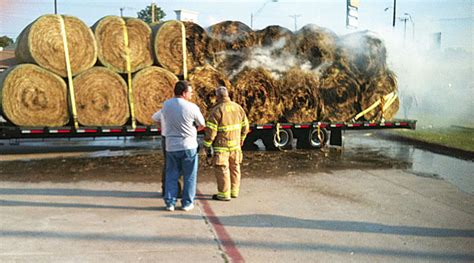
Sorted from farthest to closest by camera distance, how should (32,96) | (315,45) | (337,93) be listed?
(337,93), (315,45), (32,96)

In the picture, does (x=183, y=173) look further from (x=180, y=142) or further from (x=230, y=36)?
(x=230, y=36)

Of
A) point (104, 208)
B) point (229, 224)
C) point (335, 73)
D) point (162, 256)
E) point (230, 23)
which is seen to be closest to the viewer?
point (162, 256)

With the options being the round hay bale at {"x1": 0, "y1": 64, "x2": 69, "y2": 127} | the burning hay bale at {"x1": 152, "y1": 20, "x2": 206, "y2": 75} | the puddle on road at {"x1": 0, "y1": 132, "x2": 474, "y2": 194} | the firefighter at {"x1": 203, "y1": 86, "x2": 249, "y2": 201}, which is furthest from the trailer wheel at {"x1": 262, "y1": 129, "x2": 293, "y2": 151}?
the firefighter at {"x1": 203, "y1": 86, "x2": 249, "y2": 201}

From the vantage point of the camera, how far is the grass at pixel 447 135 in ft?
46.1

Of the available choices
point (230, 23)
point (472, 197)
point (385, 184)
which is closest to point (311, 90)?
point (230, 23)

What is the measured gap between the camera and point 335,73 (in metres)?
13.3

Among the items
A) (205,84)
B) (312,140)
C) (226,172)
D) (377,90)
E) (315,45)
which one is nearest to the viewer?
(226,172)

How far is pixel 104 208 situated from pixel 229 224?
175 cm

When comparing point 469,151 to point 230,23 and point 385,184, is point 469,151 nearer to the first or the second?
point 385,184

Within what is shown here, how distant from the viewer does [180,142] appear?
658cm

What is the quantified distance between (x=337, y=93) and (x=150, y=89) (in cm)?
504

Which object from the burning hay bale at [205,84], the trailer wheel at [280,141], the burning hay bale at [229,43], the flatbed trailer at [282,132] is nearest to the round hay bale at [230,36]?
the burning hay bale at [229,43]

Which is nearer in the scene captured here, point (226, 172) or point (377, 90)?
point (226, 172)

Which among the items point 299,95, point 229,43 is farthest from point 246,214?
point 299,95
